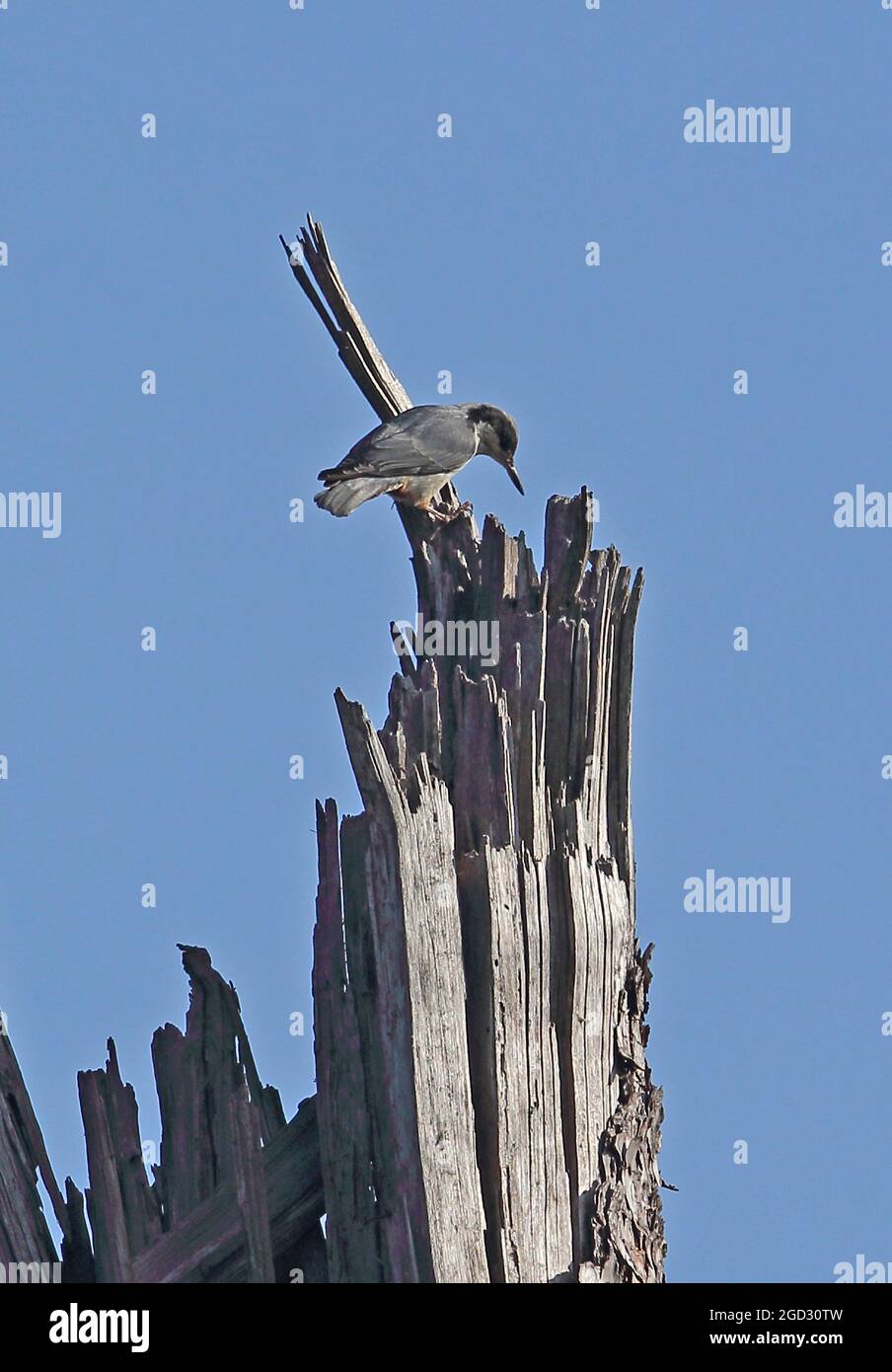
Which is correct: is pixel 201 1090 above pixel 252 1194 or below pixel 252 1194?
above

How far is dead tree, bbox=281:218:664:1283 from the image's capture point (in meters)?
8.86

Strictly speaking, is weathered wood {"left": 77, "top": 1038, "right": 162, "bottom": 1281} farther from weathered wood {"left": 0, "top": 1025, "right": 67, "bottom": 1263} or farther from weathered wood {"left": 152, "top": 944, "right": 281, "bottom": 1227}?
weathered wood {"left": 0, "top": 1025, "right": 67, "bottom": 1263}

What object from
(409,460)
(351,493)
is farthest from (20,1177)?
(409,460)

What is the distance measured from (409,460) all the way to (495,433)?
1494 mm

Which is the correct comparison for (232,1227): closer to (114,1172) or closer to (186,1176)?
(186,1176)

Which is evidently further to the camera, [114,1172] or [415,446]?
[415,446]

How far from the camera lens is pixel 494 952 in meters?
9.24

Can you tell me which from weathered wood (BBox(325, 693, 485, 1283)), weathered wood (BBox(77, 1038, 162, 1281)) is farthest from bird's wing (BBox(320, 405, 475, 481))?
weathered wood (BBox(77, 1038, 162, 1281))

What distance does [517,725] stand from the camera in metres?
9.87

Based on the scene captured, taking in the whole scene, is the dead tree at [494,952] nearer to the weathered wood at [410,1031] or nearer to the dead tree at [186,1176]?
the weathered wood at [410,1031]

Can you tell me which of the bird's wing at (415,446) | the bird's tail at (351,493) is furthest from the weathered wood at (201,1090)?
the bird's wing at (415,446)

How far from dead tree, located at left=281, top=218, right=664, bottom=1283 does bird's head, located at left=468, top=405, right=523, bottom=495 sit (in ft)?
6.58
